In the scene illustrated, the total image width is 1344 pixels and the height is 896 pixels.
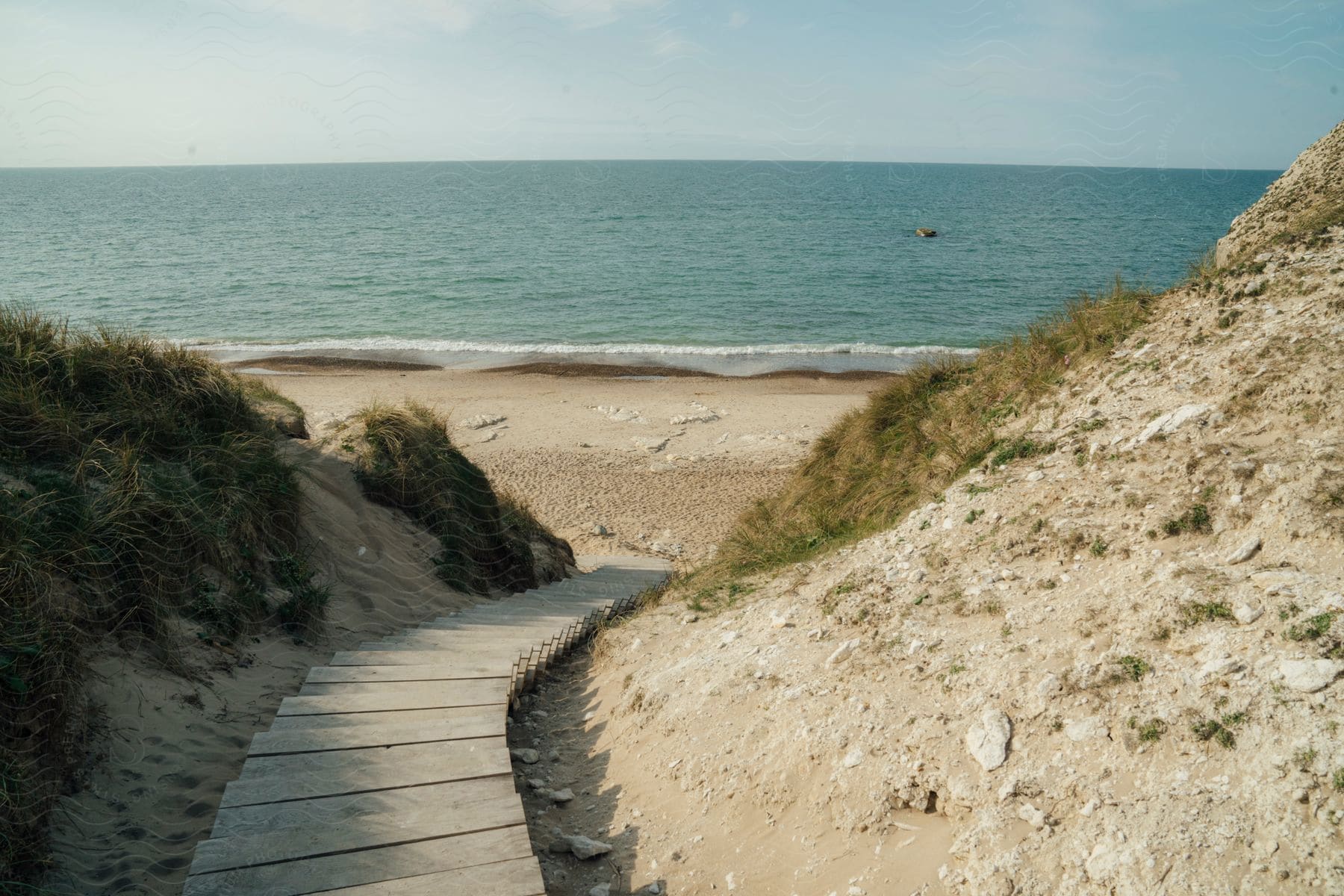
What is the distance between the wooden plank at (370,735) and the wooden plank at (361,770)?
45 mm

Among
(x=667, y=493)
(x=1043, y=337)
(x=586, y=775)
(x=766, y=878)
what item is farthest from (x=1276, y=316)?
(x=667, y=493)

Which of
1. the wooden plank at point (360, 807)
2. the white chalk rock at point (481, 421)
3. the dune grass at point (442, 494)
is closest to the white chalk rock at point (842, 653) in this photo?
the wooden plank at point (360, 807)

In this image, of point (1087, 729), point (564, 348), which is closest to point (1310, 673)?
point (1087, 729)

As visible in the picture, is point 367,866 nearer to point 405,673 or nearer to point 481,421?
point 405,673

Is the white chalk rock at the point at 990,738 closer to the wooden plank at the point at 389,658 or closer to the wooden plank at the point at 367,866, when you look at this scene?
the wooden plank at the point at 367,866

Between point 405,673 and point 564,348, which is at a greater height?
point 564,348

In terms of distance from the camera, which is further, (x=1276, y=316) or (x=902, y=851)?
(x=1276, y=316)

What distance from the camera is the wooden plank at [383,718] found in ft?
13.4

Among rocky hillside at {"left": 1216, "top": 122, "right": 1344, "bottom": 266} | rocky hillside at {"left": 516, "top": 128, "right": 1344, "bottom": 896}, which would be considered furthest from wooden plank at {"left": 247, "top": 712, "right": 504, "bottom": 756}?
rocky hillside at {"left": 1216, "top": 122, "right": 1344, "bottom": 266}

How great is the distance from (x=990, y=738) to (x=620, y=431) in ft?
53.3

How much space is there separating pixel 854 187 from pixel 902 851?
14265 cm

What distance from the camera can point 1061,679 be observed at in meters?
3.44

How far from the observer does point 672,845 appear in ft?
12.5

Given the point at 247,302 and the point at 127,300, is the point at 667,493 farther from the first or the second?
the point at 127,300
